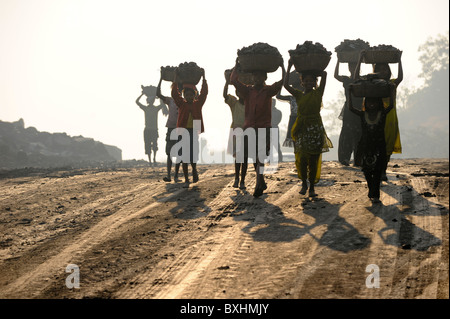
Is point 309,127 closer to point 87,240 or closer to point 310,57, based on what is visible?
point 310,57

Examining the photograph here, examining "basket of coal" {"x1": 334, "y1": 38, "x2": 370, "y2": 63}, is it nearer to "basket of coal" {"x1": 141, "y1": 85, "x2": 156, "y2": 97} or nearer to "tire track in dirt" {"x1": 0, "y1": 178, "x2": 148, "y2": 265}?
"tire track in dirt" {"x1": 0, "y1": 178, "x2": 148, "y2": 265}

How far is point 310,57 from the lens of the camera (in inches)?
322

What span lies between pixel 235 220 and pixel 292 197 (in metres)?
1.55

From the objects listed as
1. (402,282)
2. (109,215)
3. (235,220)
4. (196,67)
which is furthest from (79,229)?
(402,282)

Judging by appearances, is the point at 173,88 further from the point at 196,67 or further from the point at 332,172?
the point at 332,172

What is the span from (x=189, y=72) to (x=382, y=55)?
3.57 metres

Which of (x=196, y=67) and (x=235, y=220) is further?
(x=196, y=67)

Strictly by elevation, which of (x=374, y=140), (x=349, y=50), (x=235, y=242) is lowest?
(x=235, y=242)

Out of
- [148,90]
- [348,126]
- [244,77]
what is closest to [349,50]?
[348,126]

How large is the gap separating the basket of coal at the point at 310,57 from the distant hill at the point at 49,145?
21579 millimetres

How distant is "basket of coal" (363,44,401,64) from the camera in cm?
912

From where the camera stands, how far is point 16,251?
708 centimetres

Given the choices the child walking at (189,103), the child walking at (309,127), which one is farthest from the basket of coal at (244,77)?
the child walking at (309,127)

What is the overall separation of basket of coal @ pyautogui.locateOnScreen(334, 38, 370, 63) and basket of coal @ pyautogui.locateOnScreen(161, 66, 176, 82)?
3.67 m
